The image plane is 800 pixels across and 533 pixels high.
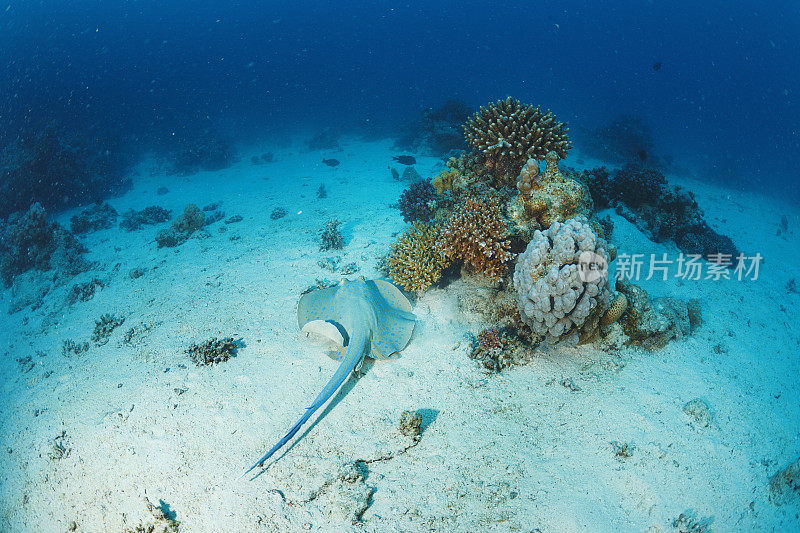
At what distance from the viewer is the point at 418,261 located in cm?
647

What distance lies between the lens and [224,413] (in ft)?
16.1

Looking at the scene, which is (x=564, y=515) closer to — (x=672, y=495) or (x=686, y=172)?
(x=672, y=495)

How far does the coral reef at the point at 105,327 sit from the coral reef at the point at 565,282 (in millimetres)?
8392

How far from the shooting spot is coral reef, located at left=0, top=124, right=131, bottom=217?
52.5ft

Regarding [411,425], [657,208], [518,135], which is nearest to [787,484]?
[411,425]

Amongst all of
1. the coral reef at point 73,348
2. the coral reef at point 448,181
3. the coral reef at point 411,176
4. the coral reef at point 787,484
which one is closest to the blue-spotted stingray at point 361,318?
the coral reef at point 448,181

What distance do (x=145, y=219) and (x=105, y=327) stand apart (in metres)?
8.49

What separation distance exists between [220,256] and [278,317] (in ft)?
13.7

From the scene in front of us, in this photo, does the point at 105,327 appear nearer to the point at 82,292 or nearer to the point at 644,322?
the point at 82,292

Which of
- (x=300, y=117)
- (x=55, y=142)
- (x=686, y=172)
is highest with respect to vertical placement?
(x=55, y=142)

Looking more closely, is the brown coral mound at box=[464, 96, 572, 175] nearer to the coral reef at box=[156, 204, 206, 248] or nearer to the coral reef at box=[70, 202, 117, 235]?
the coral reef at box=[156, 204, 206, 248]

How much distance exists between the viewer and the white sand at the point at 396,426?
12.8 feet

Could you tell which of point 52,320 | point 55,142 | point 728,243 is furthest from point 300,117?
point 728,243

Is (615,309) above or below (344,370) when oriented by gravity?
below
